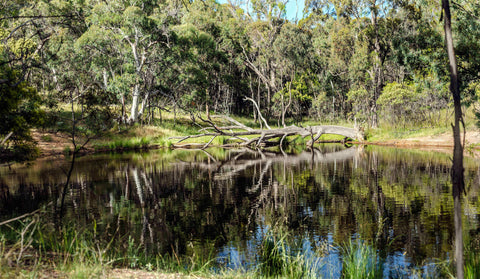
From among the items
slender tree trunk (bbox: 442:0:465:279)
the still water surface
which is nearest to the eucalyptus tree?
the still water surface

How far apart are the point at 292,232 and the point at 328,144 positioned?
97.9ft

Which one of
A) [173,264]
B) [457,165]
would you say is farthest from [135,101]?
[457,165]

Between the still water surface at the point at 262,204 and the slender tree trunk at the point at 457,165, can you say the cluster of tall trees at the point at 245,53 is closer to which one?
the still water surface at the point at 262,204

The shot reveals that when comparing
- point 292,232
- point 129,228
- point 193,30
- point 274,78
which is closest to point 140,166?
point 129,228

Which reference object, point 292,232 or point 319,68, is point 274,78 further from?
point 292,232

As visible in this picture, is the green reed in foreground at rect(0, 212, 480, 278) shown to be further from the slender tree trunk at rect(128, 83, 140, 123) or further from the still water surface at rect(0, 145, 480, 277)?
the slender tree trunk at rect(128, 83, 140, 123)

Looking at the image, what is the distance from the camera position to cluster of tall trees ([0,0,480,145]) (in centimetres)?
2341

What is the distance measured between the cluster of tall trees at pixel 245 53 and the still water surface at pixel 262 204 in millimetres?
3839

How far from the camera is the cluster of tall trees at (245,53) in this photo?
922 inches

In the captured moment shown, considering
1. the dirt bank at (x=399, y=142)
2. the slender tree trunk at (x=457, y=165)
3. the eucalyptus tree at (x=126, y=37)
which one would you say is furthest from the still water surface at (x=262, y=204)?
the eucalyptus tree at (x=126, y=37)

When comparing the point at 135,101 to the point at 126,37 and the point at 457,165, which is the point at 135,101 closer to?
the point at 126,37

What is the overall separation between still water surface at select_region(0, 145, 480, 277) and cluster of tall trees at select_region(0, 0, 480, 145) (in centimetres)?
384

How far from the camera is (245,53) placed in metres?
55.8

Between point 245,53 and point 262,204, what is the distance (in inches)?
1744
